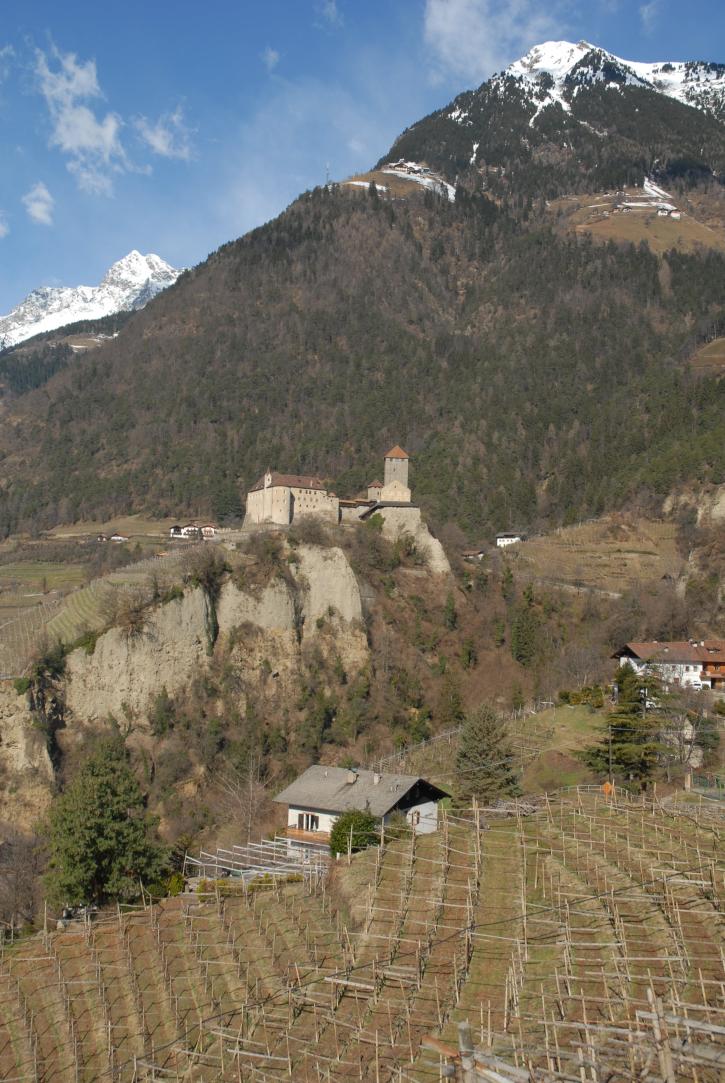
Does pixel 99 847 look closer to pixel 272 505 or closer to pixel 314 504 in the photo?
pixel 272 505

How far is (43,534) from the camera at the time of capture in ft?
358

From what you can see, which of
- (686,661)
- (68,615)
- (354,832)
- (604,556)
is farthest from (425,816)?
(604,556)

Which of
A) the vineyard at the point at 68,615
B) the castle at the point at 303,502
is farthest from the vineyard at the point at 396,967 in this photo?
the castle at the point at 303,502

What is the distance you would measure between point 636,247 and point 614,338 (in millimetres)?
31784

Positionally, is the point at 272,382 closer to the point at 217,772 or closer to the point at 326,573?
the point at 326,573

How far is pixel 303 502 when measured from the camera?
75.4 metres

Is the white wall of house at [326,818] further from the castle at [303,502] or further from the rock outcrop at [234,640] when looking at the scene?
the castle at [303,502]

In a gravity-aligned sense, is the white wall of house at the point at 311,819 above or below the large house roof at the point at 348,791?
below

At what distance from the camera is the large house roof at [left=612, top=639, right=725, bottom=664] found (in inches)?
2185

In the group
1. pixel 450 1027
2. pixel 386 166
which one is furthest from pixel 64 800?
pixel 386 166

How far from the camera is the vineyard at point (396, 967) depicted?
51.3 feet

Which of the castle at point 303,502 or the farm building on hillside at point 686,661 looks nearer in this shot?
the farm building on hillside at point 686,661

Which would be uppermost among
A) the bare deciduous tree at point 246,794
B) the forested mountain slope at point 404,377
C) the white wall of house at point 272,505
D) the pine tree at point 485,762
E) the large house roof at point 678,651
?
the forested mountain slope at point 404,377

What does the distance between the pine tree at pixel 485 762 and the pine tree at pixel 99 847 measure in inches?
538
